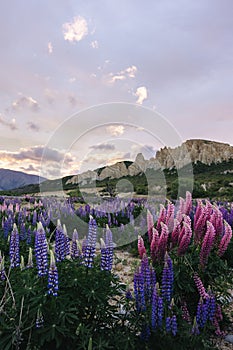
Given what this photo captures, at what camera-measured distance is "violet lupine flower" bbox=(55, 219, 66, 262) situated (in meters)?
3.04

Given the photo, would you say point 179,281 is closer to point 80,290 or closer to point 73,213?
point 80,290

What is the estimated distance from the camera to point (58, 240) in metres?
3.04

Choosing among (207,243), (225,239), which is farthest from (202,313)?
(225,239)

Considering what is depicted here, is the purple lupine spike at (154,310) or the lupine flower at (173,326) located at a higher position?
the purple lupine spike at (154,310)

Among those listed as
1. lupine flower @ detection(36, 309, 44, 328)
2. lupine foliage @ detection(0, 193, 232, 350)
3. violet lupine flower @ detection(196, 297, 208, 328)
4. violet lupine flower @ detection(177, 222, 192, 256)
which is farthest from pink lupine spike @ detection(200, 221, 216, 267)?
lupine flower @ detection(36, 309, 44, 328)

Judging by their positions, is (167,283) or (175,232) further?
(175,232)

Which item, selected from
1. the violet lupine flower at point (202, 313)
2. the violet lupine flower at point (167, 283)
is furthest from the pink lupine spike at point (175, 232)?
the violet lupine flower at point (202, 313)

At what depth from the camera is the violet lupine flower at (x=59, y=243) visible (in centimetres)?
304

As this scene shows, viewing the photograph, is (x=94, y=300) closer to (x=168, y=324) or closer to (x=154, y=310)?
(x=154, y=310)

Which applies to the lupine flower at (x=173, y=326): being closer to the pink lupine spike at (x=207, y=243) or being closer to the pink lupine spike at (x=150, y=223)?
the pink lupine spike at (x=207, y=243)

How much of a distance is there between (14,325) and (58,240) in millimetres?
806

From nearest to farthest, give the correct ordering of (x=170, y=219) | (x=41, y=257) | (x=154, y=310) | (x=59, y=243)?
(x=41, y=257) < (x=154, y=310) < (x=59, y=243) < (x=170, y=219)

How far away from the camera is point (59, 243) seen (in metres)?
3.05

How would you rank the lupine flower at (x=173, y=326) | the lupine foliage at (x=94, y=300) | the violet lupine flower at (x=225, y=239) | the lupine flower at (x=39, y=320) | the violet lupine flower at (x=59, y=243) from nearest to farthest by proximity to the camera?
the lupine flower at (x=39, y=320) < the lupine foliage at (x=94, y=300) < the lupine flower at (x=173, y=326) < the violet lupine flower at (x=59, y=243) < the violet lupine flower at (x=225, y=239)
